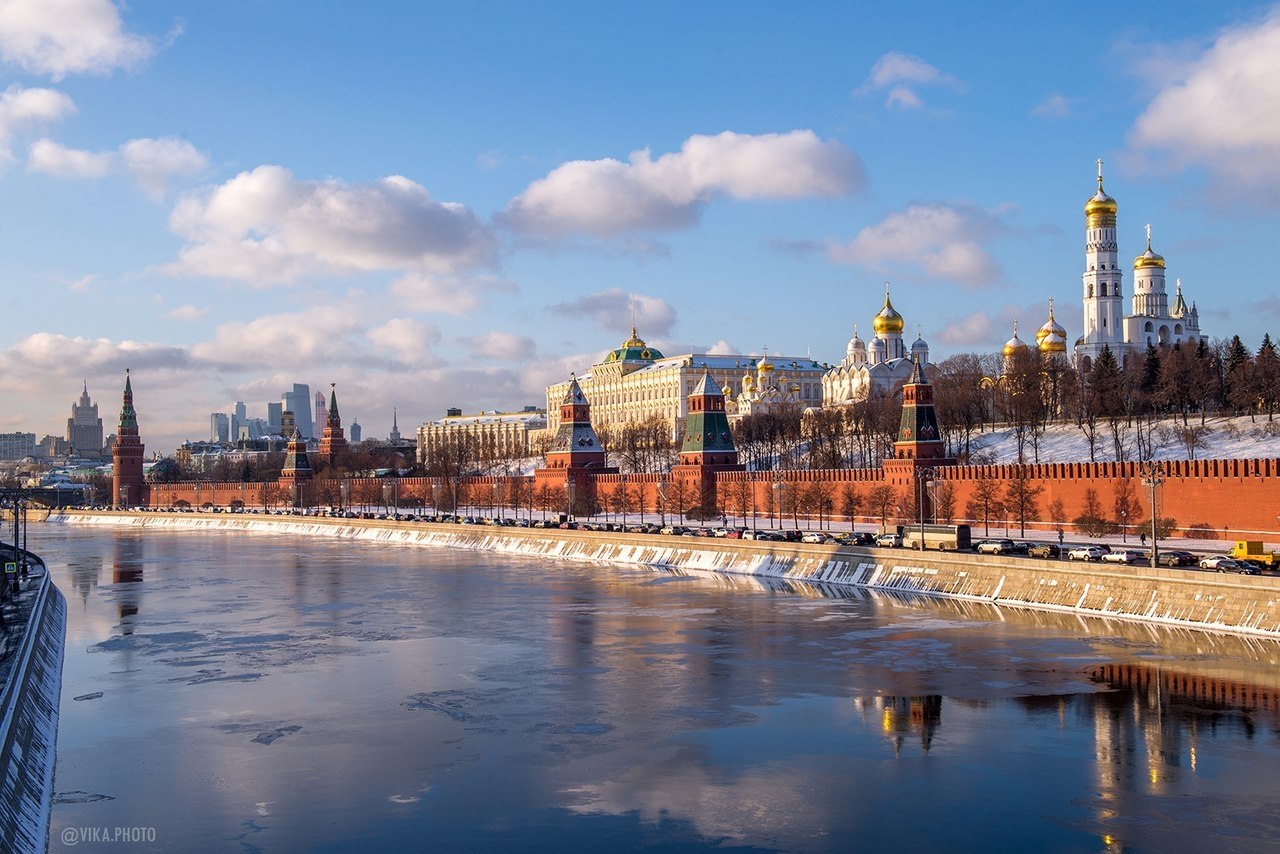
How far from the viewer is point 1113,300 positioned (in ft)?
234

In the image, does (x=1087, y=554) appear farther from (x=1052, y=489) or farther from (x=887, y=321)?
(x=887, y=321)

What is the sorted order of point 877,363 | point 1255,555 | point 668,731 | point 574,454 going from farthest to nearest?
point 877,363 → point 574,454 → point 1255,555 → point 668,731

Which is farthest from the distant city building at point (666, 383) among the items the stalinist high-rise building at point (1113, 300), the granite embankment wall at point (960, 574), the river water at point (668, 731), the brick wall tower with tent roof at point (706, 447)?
the river water at point (668, 731)

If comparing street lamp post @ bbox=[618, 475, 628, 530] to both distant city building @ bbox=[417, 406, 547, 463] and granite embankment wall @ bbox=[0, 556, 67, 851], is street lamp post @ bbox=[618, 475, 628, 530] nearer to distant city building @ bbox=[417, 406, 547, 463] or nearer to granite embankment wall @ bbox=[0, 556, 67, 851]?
granite embankment wall @ bbox=[0, 556, 67, 851]

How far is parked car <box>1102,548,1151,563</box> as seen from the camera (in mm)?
27125

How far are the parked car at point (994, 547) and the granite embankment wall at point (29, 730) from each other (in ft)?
63.2

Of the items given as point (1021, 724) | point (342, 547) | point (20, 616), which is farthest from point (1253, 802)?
point (342, 547)

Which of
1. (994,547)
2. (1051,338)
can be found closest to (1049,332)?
(1051,338)

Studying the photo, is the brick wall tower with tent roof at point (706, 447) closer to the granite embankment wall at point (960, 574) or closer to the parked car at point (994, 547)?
the granite embankment wall at point (960, 574)

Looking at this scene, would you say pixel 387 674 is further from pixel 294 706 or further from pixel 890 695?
pixel 890 695

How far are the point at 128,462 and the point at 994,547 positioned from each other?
3051 inches

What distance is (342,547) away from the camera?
51625mm

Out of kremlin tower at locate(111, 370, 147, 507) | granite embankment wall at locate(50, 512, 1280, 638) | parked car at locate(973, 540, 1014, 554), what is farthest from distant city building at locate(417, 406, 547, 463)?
parked car at locate(973, 540, 1014, 554)

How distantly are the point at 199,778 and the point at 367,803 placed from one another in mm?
Answer: 2189
